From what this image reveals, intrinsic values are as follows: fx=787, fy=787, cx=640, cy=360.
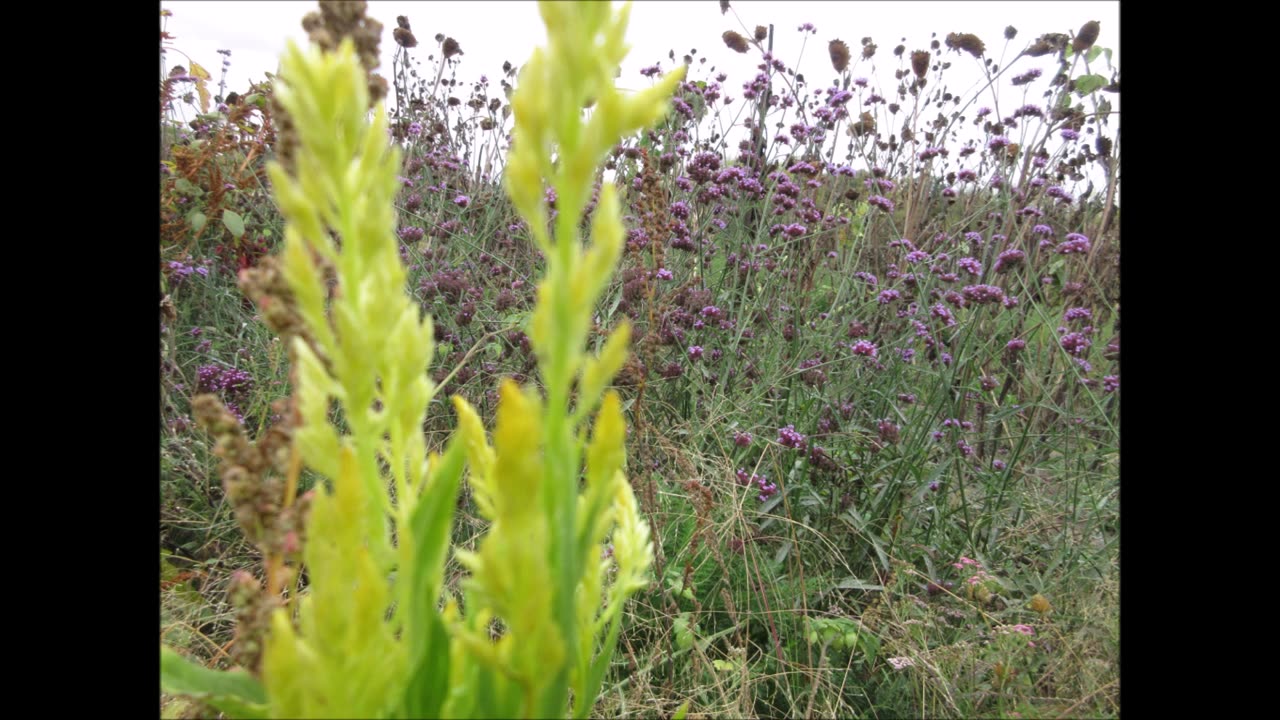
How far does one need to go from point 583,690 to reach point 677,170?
3.17 metres

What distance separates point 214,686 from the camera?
2.14ft

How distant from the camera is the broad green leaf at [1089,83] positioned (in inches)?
99.9

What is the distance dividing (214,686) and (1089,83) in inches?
113

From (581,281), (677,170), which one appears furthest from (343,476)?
(677,170)

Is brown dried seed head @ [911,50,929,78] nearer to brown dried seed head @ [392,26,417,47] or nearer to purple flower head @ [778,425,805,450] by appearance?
purple flower head @ [778,425,805,450]

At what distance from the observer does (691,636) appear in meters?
1.57

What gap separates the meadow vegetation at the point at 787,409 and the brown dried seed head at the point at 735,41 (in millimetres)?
13

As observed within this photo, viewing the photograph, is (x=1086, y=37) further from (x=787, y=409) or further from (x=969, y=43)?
(x=787, y=409)

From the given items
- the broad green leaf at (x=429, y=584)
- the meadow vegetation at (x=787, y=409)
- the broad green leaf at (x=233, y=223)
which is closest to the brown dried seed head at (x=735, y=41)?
the meadow vegetation at (x=787, y=409)

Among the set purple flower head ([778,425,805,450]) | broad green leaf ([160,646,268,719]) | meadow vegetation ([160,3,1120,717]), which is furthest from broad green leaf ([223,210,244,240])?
broad green leaf ([160,646,268,719])

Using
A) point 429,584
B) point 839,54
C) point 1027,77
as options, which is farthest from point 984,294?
point 429,584

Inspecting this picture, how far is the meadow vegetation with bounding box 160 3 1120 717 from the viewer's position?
1645mm

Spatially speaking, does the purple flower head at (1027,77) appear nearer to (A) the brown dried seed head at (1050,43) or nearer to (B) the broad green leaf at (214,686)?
(A) the brown dried seed head at (1050,43)
